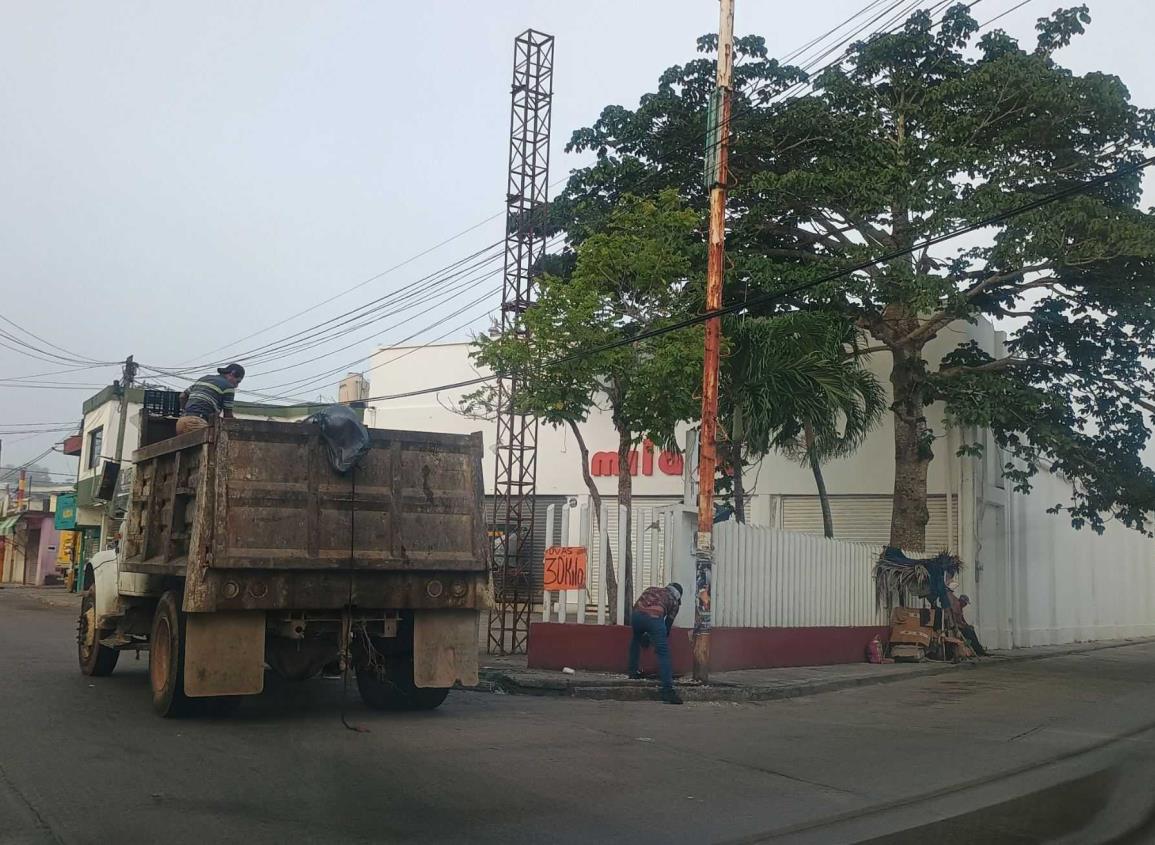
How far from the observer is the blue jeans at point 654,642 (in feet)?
43.1

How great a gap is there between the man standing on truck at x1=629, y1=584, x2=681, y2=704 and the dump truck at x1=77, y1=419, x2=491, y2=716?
3171 millimetres

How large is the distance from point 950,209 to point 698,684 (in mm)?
9187

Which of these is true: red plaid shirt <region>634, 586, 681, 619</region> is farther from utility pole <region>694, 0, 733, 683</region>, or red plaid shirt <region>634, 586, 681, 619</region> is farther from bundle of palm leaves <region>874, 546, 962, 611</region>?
bundle of palm leaves <region>874, 546, 962, 611</region>

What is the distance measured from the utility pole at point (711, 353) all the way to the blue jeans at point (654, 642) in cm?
78

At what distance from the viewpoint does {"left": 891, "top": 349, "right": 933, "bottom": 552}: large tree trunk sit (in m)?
21.5

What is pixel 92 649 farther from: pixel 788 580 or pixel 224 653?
pixel 788 580

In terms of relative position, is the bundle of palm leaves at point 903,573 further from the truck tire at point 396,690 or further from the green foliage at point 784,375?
the truck tire at point 396,690

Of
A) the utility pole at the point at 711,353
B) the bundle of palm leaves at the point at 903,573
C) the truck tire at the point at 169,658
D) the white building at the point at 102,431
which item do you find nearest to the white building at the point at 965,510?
the bundle of palm leaves at the point at 903,573

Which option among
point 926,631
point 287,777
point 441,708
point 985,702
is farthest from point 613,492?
point 287,777

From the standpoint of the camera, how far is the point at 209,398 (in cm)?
1124

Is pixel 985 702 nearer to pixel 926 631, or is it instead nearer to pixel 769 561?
pixel 769 561

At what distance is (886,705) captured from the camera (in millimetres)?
14023

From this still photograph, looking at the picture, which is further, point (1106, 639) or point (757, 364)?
point (1106, 639)

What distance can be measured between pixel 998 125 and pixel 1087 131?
1.62 m
